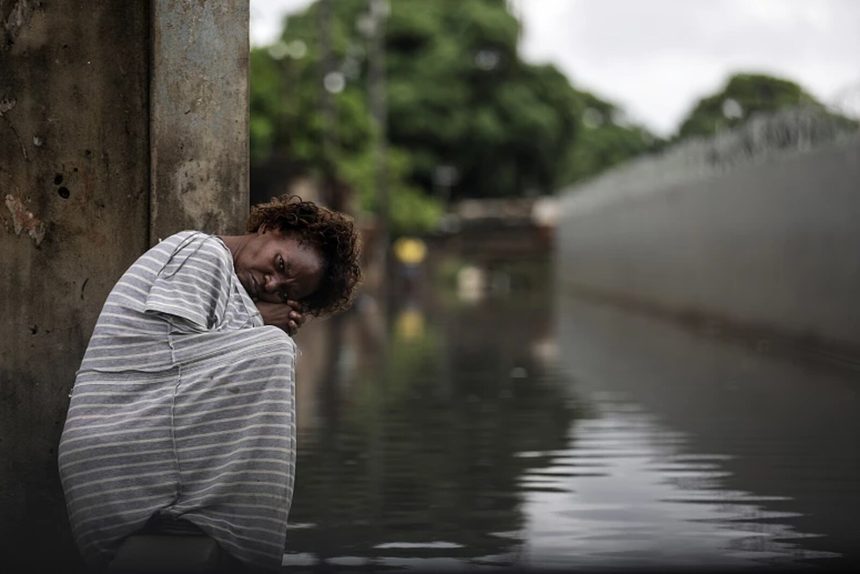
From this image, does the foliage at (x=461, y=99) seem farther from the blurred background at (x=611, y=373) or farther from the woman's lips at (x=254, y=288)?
the woman's lips at (x=254, y=288)

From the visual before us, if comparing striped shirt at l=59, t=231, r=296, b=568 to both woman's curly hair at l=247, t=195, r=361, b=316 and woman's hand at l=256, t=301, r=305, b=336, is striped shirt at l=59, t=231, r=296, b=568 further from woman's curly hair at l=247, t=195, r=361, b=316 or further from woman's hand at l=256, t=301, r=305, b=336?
woman's curly hair at l=247, t=195, r=361, b=316

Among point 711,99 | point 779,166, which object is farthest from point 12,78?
point 711,99

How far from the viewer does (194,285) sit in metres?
5.51

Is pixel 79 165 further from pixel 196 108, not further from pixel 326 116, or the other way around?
pixel 326 116

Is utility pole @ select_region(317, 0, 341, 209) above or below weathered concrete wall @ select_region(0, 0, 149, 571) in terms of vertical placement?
above

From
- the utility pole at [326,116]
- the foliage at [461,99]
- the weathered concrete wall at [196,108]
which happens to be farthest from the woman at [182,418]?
the foliage at [461,99]

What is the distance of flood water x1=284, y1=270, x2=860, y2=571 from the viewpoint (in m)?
7.25

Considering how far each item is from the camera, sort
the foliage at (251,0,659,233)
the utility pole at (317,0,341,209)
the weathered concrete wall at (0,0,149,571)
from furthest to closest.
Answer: the foliage at (251,0,659,233)
the utility pole at (317,0,341,209)
the weathered concrete wall at (0,0,149,571)

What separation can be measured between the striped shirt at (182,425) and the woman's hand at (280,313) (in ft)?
0.78

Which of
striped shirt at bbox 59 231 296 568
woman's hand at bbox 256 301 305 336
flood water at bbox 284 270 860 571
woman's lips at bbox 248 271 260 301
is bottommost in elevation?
flood water at bbox 284 270 860 571

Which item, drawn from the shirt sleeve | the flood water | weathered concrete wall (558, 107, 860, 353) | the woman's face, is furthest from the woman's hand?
weathered concrete wall (558, 107, 860, 353)

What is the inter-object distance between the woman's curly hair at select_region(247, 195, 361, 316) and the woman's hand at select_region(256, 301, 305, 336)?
7 cm

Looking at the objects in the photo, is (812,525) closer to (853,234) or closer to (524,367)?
(524,367)

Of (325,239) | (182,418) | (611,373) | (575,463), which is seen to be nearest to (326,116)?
(611,373)
